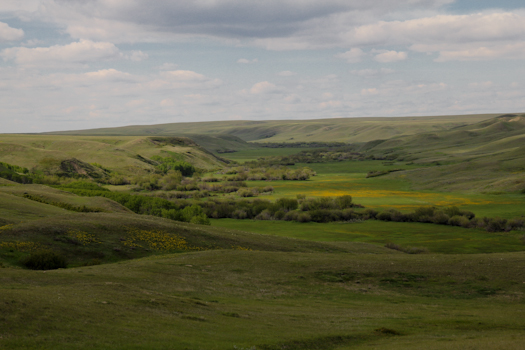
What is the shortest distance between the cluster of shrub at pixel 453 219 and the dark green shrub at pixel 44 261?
197 feet

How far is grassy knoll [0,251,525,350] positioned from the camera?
14492mm

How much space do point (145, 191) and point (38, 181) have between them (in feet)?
90.8

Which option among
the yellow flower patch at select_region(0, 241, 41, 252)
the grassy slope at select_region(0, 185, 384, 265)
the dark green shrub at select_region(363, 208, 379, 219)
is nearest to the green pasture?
the dark green shrub at select_region(363, 208, 379, 219)

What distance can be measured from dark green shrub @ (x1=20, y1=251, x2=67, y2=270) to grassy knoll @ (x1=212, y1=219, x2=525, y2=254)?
39.2 meters

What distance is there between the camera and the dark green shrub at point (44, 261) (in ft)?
96.0

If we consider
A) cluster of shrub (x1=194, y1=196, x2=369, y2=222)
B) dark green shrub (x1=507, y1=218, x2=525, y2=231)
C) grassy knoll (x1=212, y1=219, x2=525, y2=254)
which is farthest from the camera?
cluster of shrub (x1=194, y1=196, x2=369, y2=222)

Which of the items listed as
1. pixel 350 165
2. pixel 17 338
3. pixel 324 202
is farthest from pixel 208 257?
pixel 350 165

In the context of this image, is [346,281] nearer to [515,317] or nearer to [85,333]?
[515,317]

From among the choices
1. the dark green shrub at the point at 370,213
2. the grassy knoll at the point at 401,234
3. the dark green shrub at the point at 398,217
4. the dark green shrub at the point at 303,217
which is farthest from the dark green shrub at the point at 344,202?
the dark green shrub at the point at 398,217

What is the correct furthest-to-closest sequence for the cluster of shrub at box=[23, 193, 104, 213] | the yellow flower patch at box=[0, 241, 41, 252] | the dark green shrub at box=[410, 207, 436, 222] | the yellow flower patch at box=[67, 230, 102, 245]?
the dark green shrub at box=[410, 207, 436, 222] → the cluster of shrub at box=[23, 193, 104, 213] → the yellow flower patch at box=[67, 230, 102, 245] → the yellow flower patch at box=[0, 241, 41, 252]

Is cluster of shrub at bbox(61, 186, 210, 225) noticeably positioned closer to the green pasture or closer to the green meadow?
the green meadow

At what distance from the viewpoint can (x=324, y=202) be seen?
91125 mm

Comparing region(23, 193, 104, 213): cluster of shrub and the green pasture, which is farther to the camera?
the green pasture

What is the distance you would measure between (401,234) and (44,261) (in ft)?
168
